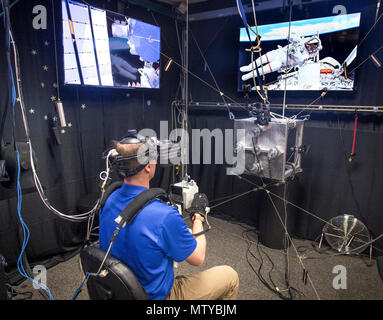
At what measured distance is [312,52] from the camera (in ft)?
9.05

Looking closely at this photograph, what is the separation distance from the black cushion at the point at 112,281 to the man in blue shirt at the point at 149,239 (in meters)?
0.11

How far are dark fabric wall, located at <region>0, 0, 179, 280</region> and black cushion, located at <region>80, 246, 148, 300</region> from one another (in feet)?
4.73

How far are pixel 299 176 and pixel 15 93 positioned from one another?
2.87 metres

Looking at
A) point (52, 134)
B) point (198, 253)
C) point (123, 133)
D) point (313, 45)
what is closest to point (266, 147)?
point (198, 253)

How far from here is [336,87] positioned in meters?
2.74

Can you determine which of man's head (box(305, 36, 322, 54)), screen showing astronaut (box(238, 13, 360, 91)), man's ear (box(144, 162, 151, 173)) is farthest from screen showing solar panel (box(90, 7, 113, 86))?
man's head (box(305, 36, 322, 54))

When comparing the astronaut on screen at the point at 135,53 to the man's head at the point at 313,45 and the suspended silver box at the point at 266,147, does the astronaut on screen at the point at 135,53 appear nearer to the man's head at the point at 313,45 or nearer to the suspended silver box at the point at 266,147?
the suspended silver box at the point at 266,147

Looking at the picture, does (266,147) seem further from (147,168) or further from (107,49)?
(107,49)

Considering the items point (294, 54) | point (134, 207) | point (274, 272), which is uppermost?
point (294, 54)

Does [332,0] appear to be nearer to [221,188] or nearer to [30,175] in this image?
[221,188]

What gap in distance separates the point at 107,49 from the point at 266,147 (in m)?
1.82

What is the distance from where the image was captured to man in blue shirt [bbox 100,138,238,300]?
1.26m
